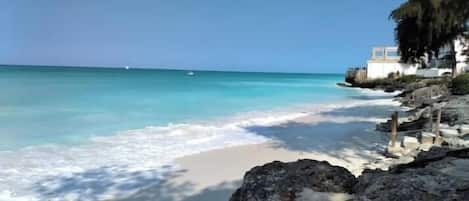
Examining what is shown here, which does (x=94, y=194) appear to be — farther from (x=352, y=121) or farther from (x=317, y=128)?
(x=352, y=121)

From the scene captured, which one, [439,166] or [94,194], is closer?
[439,166]

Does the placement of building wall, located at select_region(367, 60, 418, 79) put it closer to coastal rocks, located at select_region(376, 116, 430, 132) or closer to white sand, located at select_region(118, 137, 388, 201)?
coastal rocks, located at select_region(376, 116, 430, 132)

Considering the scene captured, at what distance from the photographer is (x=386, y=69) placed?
163 ft

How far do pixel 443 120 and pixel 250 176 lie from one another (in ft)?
38.6

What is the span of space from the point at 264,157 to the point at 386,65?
42.3 m

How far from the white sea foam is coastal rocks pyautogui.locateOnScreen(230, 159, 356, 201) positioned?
4.88 meters

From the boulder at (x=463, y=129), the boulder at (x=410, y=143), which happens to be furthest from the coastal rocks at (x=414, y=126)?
the boulder at (x=410, y=143)

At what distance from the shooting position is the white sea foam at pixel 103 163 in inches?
296

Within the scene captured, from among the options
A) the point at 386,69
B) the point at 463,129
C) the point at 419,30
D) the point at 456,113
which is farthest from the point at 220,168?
the point at 386,69

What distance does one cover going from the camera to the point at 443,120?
1307 centimetres

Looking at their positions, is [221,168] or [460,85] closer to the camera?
[221,168]

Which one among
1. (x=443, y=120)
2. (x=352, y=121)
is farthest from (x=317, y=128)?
(x=443, y=120)

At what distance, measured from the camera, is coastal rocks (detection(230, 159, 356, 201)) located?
8.75 ft

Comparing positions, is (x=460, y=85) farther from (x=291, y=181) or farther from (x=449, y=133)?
(x=291, y=181)
